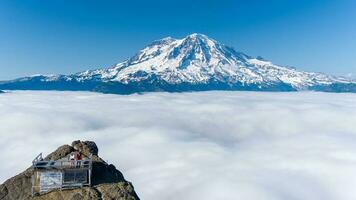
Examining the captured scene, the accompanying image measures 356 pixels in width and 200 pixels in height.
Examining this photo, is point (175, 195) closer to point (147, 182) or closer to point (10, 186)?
point (147, 182)

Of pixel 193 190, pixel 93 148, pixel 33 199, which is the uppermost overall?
pixel 93 148

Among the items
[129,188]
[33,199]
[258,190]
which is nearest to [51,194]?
[33,199]

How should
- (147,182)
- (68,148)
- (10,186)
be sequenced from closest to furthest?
(10,186) → (68,148) → (147,182)

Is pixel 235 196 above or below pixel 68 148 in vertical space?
below

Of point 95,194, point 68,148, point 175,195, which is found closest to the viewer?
point 95,194

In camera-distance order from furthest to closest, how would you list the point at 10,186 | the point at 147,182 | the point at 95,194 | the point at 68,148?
the point at 147,182 < the point at 68,148 < the point at 10,186 < the point at 95,194

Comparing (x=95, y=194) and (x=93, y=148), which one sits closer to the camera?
(x=95, y=194)

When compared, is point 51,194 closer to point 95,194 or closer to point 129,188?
point 95,194

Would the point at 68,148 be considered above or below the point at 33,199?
above

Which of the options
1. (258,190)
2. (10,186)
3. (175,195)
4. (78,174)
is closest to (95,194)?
(78,174)
